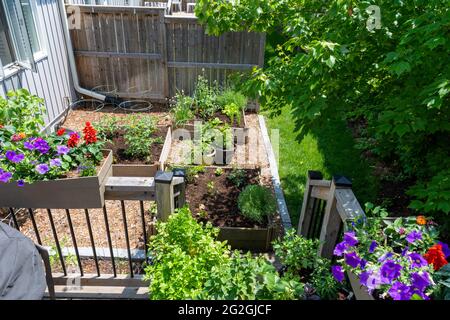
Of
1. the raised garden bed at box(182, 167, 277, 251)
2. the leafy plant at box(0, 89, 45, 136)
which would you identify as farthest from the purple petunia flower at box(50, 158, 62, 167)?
the raised garden bed at box(182, 167, 277, 251)

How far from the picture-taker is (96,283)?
2.72 metres

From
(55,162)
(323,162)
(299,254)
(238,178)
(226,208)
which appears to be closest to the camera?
(299,254)

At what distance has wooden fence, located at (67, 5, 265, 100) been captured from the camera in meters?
6.25

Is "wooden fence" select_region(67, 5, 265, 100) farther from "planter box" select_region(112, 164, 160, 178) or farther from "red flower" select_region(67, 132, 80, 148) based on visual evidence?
"red flower" select_region(67, 132, 80, 148)

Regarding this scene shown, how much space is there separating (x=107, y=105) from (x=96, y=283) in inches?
191

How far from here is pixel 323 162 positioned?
16.0ft

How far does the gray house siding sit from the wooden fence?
46cm

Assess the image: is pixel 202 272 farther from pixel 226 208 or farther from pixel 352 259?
pixel 226 208

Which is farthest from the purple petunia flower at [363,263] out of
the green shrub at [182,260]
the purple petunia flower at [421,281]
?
the green shrub at [182,260]

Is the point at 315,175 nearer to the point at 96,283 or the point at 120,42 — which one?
the point at 96,283

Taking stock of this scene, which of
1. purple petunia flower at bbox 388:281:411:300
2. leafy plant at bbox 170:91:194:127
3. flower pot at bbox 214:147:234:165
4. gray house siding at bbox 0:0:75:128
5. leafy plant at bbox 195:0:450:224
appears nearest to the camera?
purple petunia flower at bbox 388:281:411:300

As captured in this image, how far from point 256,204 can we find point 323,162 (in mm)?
1762

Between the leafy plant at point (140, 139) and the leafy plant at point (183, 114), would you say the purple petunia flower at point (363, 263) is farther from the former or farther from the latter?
the leafy plant at point (183, 114)

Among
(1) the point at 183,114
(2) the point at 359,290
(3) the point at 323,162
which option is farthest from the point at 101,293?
(1) the point at 183,114
